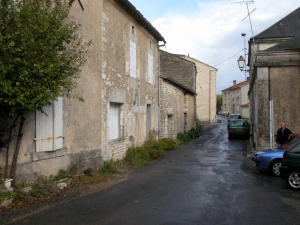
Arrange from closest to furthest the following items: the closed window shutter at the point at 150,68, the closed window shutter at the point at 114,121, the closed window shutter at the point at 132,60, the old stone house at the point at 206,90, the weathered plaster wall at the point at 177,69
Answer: the closed window shutter at the point at 114,121, the closed window shutter at the point at 132,60, the closed window shutter at the point at 150,68, the weathered plaster wall at the point at 177,69, the old stone house at the point at 206,90

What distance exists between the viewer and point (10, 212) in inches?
228

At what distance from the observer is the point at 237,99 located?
216ft

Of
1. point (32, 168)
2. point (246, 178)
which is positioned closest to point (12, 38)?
point (32, 168)

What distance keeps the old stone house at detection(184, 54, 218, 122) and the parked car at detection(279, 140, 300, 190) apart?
39.8 m

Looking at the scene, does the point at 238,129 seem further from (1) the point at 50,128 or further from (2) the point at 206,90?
(2) the point at 206,90

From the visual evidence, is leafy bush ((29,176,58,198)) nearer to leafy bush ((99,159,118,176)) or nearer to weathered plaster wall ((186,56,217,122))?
leafy bush ((99,159,118,176))

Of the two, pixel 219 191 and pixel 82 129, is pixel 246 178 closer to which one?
pixel 219 191

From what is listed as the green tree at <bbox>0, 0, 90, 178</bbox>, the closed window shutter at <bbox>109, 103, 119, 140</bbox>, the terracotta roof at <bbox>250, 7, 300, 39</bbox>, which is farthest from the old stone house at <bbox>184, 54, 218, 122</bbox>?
the green tree at <bbox>0, 0, 90, 178</bbox>

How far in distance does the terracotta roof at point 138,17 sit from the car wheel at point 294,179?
8447mm

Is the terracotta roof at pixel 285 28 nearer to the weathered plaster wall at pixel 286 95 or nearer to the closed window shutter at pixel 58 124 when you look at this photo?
the weathered plaster wall at pixel 286 95

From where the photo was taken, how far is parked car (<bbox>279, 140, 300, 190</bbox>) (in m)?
7.80

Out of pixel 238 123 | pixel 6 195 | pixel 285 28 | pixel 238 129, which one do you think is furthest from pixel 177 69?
pixel 6 195

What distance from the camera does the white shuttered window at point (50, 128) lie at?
767cm

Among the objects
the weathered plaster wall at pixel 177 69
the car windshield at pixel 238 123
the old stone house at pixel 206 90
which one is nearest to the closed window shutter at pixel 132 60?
the car windshield at pixel 238 123
